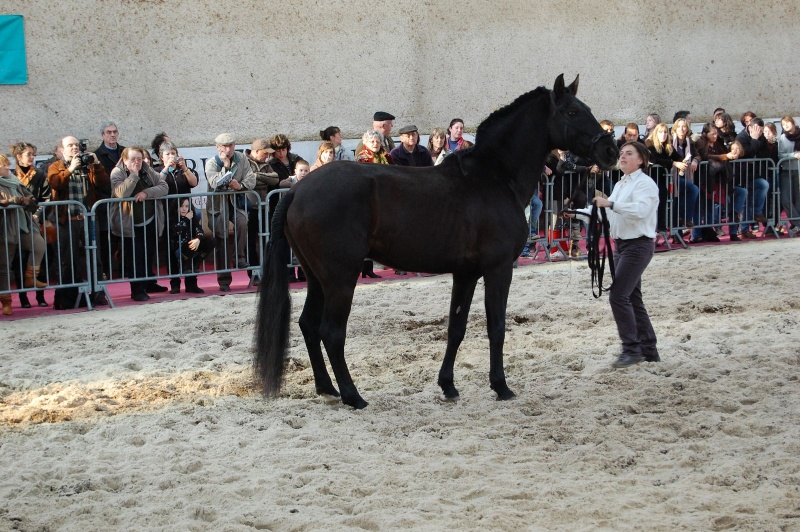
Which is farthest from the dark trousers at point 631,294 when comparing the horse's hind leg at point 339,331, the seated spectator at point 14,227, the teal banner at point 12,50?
the teal banner at point 12,50

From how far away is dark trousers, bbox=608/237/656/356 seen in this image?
288 inches

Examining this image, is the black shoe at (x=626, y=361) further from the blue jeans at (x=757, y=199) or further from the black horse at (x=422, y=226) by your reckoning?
the blue jeans at (x=757, y=199)

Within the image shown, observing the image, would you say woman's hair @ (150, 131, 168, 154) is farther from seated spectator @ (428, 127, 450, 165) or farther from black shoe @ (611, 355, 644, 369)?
black shoe @ (611, 355, 644, 369)

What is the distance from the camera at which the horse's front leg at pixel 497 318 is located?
261 inches

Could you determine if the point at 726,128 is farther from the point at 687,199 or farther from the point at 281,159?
the point at 281,159

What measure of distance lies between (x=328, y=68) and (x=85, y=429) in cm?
957

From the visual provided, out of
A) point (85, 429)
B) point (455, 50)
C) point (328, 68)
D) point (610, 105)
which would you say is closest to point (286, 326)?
point (85, 429)

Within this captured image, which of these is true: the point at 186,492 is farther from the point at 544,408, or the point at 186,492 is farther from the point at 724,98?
the point at 724,98

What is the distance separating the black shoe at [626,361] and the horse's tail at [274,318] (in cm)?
251

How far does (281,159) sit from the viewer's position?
38.3ft

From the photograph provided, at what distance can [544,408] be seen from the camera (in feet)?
21.2

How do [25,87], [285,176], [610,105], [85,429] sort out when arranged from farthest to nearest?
1. [610,105]
2. [25,87]
3. [285,176]
4. [85,429]

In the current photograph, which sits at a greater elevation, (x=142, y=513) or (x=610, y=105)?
(x=610, y=105)

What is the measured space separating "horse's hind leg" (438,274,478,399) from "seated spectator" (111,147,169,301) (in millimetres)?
4452
